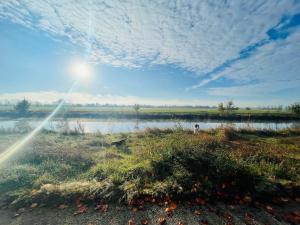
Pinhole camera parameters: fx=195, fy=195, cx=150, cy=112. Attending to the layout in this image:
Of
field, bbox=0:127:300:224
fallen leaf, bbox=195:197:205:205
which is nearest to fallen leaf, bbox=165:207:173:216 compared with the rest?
field, bbox=0:127:300:224

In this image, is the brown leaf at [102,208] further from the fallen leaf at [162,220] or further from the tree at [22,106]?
the tree at [22,106]

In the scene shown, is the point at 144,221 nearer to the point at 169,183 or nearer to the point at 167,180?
the point at 169,183

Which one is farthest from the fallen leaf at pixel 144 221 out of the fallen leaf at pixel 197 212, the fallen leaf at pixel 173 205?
the fallen leaf at pixel 197 212

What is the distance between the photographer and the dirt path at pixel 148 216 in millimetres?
4023

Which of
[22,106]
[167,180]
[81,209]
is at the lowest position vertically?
[81,209]

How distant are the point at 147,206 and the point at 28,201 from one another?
3.07m

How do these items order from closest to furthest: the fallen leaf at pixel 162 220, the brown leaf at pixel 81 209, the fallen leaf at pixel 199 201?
the fallen leaf at pixel 162 220
the brown leaf at pixel 81 209
the fallen leaf at pixel 199 201

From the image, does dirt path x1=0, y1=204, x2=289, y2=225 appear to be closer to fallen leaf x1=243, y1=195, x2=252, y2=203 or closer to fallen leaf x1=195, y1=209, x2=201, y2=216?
fallen leaf x1=195, y1=209, x2=201, y2=216

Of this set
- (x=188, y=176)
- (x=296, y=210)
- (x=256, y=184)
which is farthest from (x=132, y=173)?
(x=296, y=210)

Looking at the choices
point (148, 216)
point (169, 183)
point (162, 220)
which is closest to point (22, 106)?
point (169, 183)

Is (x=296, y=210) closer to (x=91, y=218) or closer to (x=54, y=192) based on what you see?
(x=91, y=218)

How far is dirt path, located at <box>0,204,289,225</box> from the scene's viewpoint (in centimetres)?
402

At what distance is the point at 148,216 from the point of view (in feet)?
13.9

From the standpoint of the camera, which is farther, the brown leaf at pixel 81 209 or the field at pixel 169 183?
the field at pixel 169 183
